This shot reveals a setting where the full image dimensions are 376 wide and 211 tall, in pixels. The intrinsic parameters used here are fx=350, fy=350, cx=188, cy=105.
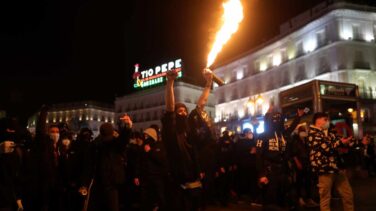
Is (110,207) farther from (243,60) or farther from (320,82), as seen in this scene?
(243,60)

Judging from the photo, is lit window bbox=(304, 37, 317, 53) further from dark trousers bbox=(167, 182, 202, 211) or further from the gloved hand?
dark trousers bbox=(167, 182, 202, 211)

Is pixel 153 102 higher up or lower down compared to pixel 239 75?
lower down

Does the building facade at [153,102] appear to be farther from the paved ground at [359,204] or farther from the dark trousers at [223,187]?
the paved ground at [359,204]

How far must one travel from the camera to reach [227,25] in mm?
7625

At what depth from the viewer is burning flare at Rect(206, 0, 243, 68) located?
674cm

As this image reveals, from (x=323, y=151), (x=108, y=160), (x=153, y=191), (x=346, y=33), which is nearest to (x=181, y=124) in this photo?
(x=108, y=160)

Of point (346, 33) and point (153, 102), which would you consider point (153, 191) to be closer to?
point (346, 33)

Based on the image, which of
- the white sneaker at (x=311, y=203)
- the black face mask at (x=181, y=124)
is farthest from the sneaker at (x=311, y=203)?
the black face mask at (x=181, y=124)

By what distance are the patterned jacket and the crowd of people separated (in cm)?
2

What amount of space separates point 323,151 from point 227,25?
3.35m

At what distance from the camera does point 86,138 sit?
7.77m

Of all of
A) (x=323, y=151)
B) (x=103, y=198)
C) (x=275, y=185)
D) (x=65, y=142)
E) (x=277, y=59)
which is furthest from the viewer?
(x=277, y=59)

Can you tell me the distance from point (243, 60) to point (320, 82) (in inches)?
1538

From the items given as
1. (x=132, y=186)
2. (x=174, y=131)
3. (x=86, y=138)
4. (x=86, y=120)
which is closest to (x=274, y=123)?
(x=174, y=131)
